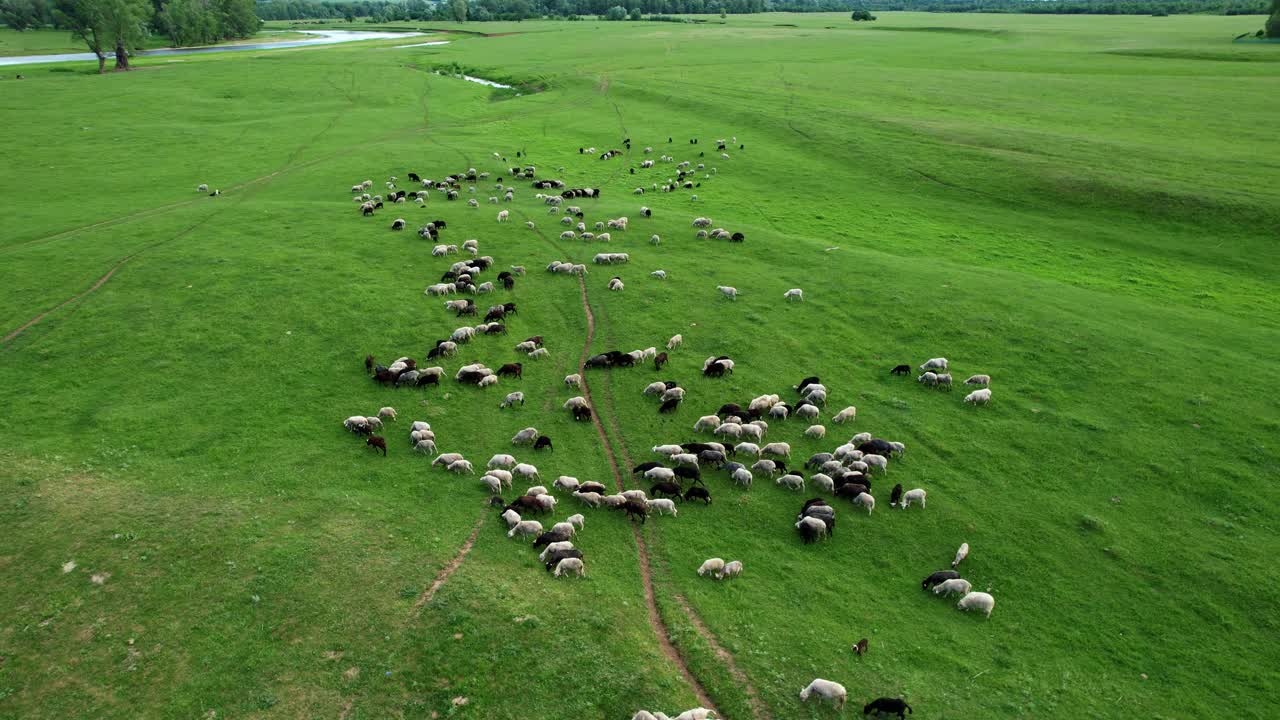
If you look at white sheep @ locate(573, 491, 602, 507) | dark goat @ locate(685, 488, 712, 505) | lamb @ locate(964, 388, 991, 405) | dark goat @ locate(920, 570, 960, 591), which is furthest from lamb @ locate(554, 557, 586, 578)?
lamb @ locate(964, 388, 991, 405)

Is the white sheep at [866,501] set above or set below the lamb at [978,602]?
above

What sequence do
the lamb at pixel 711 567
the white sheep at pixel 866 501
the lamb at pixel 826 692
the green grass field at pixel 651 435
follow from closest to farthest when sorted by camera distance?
the lamb at pixel 826 692 → the green grass field at pixel 651 435 → the lamb at pixel 711 567 → the white sheep at pixel 866 501

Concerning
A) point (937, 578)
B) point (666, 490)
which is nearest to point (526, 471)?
point (666, 490)

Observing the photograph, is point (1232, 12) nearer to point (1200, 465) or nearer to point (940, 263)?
point (940, 263)

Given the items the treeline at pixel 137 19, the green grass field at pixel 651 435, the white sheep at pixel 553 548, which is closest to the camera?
the green grass field at pixel 651 435

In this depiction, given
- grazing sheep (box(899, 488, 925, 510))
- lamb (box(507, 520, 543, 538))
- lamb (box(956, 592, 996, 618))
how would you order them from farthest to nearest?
grazing sheep (box(899, 488, 925, 510))
lamb (box(507, 520, 543, 538))
lamb (box(956, 592, 996, 618))

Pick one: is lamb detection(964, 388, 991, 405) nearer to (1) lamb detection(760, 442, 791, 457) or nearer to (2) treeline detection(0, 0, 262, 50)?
(1) lamb detection(760, 442, 791, 457)

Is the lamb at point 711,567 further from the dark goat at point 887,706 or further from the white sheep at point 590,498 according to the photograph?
the dark goat at point 887,706

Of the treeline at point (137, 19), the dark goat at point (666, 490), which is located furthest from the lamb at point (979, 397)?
the treeline at point (137, 19)
